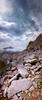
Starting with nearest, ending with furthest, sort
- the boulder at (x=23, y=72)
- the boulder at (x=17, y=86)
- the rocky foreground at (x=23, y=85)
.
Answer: the rocky foreground at (x=23, y=85) < the boulder at (x=17, y=86) < the boulder at (x=23, y=72)

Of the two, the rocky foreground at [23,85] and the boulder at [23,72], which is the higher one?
the boulder at [23,72]

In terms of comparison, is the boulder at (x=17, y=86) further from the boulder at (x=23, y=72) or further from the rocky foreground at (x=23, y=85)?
the boulder at (x=23, y=72)

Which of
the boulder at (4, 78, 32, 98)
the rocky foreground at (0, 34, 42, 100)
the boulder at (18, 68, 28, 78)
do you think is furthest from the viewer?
the boulder at (18, 68, 28, 78)

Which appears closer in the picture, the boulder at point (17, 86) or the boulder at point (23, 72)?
the boulder at point (17, 86)

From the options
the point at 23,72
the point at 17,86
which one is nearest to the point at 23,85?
the point at 17,86

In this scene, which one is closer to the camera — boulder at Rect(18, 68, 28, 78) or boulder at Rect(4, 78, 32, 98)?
boulder at Rect(4, 78, 32, 98)

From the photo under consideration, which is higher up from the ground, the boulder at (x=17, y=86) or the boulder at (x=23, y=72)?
the boulder at (x=23, y=72)

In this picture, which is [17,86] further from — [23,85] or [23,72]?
[23,72]

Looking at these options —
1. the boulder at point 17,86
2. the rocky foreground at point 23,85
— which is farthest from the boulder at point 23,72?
the boulder at point 17,86

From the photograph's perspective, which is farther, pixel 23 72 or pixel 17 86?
pixel 23 72

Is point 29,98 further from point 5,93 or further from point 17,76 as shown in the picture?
point 17,76

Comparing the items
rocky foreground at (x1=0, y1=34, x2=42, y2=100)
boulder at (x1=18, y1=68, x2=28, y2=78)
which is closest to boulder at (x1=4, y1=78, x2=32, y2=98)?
rocky foreground at (x1=0, y1=34, x2=42, y2=100)

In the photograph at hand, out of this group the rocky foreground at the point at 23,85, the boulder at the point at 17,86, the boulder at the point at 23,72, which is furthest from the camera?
the boulder at the point at 23,72

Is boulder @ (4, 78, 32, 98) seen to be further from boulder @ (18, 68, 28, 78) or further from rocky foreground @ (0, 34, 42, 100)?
boulder @ (18, 68, 28, 78)
